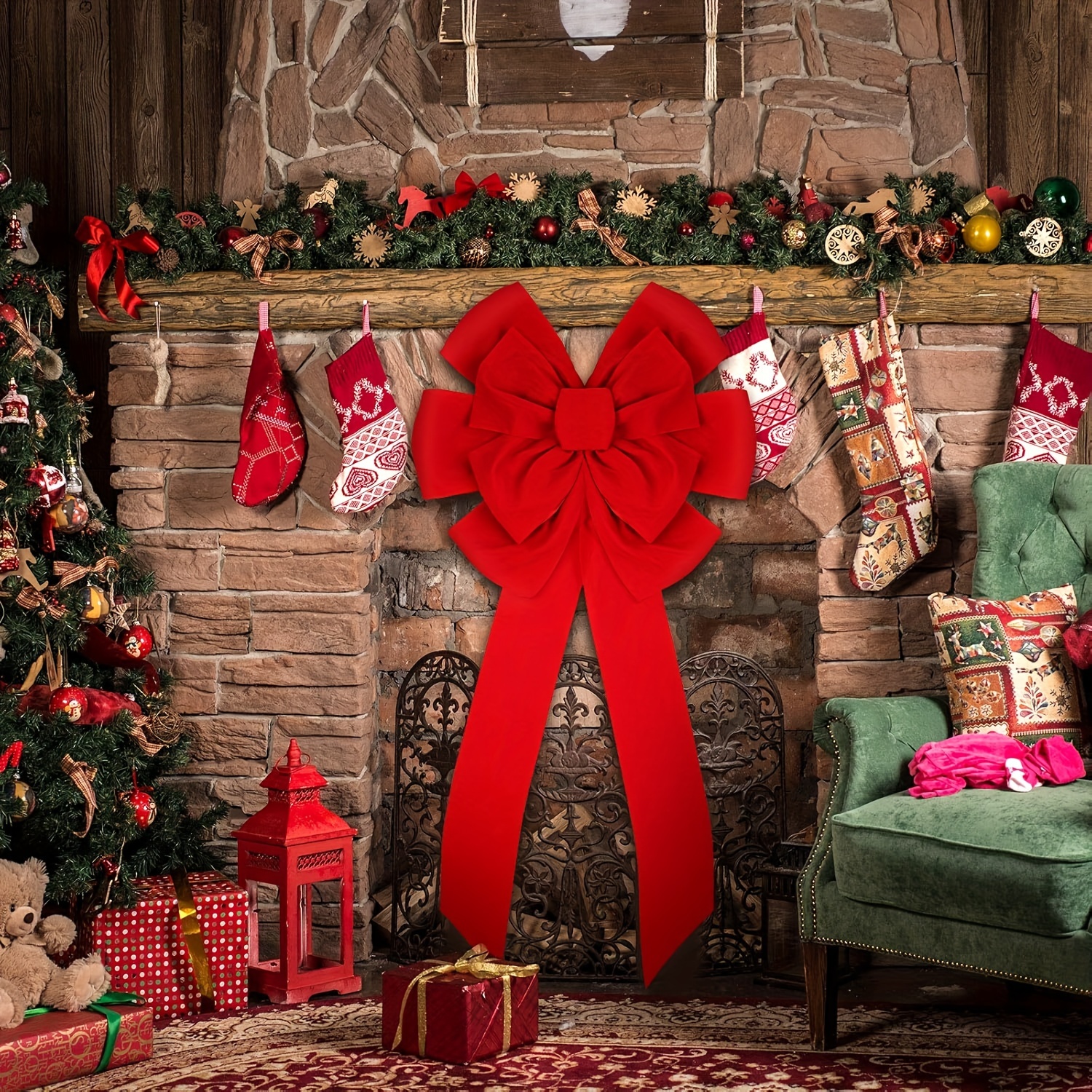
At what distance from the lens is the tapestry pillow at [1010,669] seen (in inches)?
107

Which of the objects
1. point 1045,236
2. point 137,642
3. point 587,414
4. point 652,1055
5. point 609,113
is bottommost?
point 652,1055

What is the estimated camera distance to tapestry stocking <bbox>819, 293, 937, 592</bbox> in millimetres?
3064

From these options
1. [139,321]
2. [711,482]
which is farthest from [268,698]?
[711,482]

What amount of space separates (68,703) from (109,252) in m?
1.15

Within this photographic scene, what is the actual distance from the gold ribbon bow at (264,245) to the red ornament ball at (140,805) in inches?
49.3

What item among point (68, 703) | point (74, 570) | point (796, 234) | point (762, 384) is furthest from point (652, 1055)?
point (796, 234)

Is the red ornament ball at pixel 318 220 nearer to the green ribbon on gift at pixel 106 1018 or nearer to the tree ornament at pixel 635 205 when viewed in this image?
the tree ornament at pixel 635 205

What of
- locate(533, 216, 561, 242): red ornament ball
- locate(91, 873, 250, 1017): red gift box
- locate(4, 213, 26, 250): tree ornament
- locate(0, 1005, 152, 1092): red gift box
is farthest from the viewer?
locate(533, 216, 561, 242): red ornament ball

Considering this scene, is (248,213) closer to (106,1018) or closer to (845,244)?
(845,244)

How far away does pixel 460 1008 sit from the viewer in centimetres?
251

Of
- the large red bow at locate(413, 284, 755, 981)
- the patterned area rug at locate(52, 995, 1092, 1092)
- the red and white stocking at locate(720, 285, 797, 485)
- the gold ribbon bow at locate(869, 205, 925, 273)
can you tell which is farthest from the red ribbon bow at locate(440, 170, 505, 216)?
the patterned area rug at locate(52, 995, 1092, 1092)

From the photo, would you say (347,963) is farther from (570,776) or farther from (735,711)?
(735,711)

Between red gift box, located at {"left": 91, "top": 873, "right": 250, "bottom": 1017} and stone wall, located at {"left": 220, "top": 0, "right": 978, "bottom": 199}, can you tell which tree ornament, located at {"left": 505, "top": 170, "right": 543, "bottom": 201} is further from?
red gift box, located at {"left": 91, "top": 873, "right": 250, "bottom": 1017}

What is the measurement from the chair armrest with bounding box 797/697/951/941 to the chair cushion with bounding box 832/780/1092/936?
0.06m
